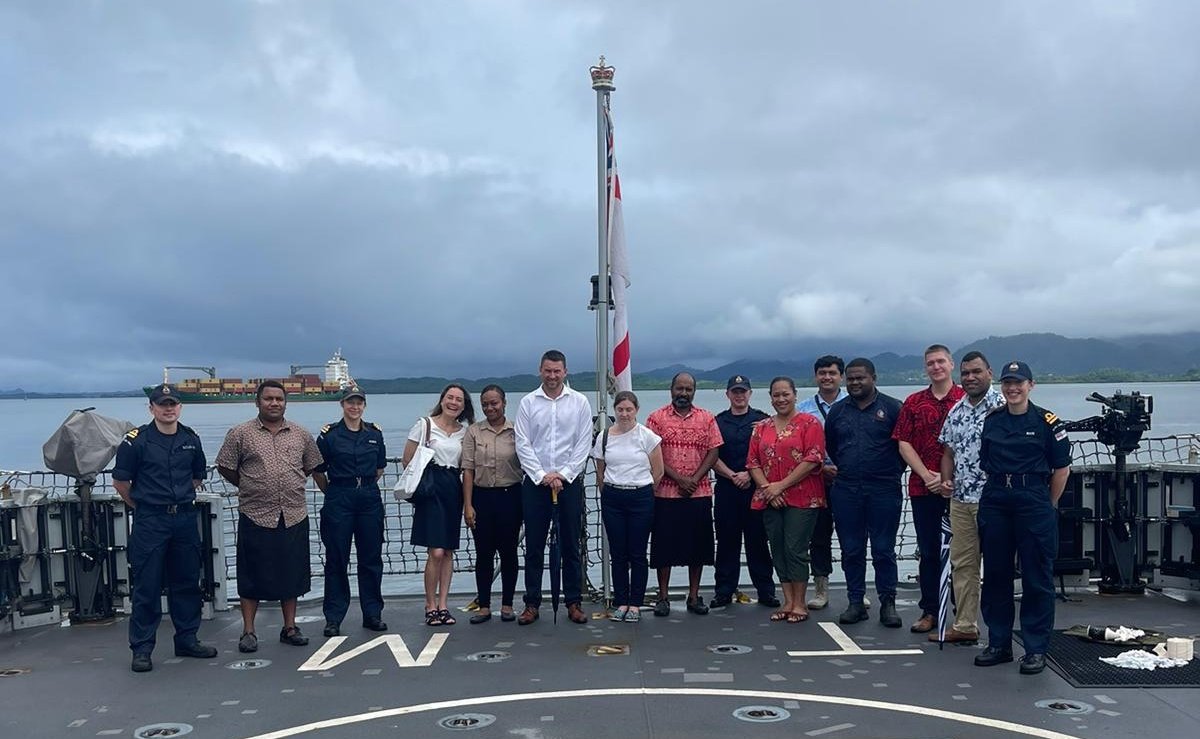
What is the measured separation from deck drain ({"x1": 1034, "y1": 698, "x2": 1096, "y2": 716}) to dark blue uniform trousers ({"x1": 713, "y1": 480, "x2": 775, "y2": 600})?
2540 mm

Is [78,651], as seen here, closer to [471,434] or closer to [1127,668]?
[471,434]

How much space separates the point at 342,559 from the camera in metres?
6.59

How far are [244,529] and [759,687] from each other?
10.9 feet

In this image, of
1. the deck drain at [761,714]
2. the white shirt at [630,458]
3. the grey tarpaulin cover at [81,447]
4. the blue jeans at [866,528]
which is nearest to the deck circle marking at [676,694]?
the deck drain at [761,714]

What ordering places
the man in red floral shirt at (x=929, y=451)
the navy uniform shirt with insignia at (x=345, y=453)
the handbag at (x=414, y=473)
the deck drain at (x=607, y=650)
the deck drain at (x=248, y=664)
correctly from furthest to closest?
the handbag at (x=414, y=473) < the navy uniform shirt with insignia at (x=345, y=453) < the man in red floral shirt at (x=929, y=451) < the deck drain at (x=607, y=650) < the deck drain at (x=248, y=664)

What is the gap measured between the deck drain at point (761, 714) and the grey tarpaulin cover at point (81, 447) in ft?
15.6

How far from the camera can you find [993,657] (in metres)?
5.69

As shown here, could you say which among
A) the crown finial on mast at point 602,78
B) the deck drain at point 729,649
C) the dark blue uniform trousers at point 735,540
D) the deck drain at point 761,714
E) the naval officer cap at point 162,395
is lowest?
the deck drain at point 729,649

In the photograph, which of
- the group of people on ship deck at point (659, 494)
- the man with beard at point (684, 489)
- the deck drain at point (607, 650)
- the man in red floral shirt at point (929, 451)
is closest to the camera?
the group of people on ship deck at point (659, 494)

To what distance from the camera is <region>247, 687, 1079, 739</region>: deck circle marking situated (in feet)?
15.2

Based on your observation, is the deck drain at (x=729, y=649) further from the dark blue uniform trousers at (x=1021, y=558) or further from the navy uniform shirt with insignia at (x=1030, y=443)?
the navy uniform shirt with insignia at (x=1030, y=443)

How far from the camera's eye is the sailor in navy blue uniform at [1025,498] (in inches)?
217

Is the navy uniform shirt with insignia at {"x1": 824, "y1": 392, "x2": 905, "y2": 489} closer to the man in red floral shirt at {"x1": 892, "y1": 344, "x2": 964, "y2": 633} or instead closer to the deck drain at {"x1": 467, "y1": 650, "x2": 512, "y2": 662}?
the man in red floral shirt at {"x1": 892, "y1": 344, "x2": 964, "y2": 633}

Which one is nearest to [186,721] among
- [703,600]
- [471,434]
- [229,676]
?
[229,676]
